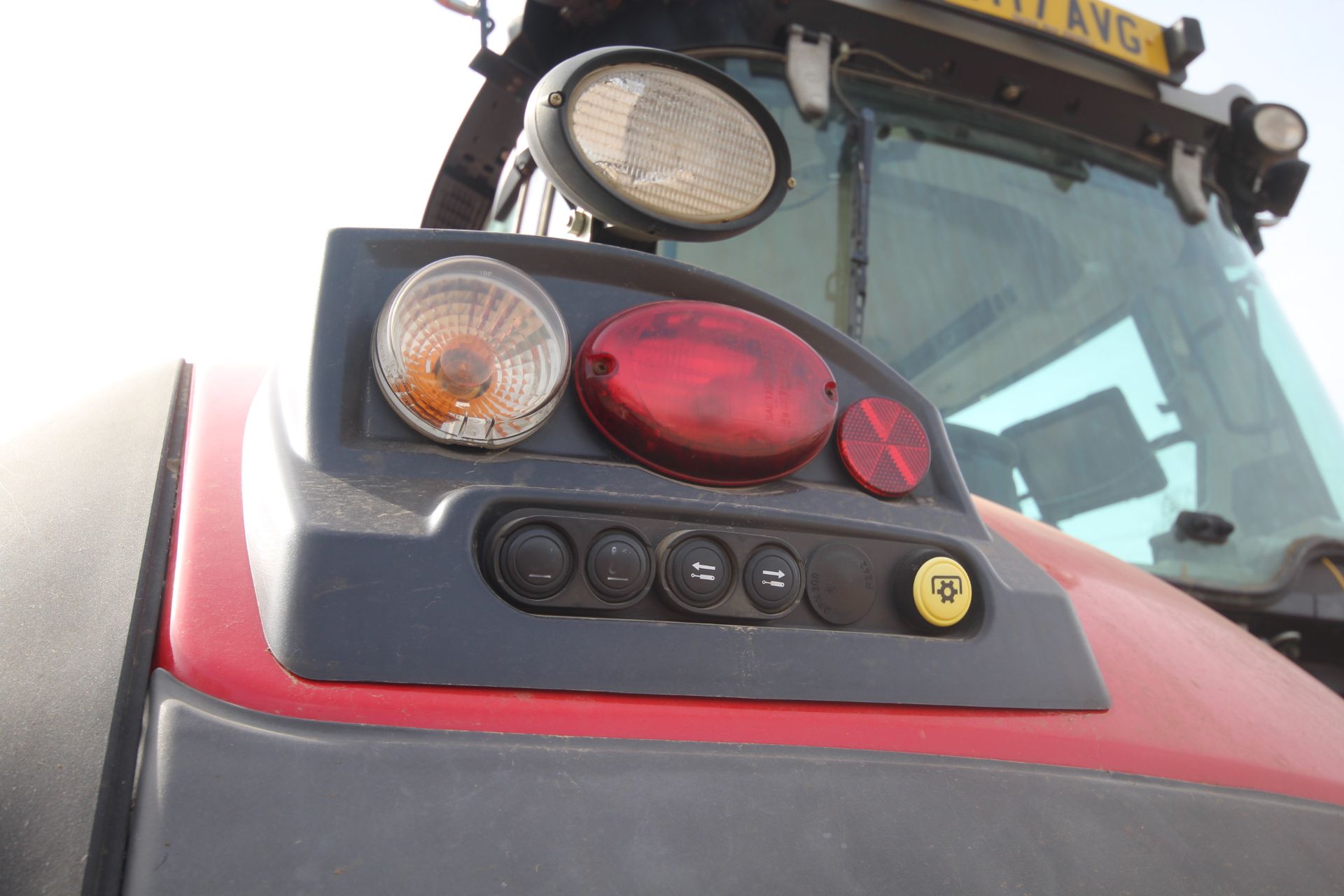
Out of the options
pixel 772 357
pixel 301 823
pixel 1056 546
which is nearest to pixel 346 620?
pixel 301 823

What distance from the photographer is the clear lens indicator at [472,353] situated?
2.59 feet

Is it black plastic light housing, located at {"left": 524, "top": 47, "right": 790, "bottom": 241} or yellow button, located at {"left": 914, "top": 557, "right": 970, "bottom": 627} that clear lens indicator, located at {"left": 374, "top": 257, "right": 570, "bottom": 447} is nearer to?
black plastic light housing, located at {"left": 524, "top": 47, "right": 790, "bottom": 241}

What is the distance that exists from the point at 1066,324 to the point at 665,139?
1.53m

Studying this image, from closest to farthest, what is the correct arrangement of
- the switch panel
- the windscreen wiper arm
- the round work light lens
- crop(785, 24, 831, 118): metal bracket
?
the switch panel → the windscreen wiper arm → crop(785, 24, 831, 118): metal bracket → the round work light lens

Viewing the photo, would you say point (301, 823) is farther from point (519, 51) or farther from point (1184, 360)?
point (1184, 360)

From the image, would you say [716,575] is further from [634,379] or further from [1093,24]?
[1093,24]

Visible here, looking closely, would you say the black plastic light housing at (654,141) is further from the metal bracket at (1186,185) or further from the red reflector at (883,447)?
the metal bracket at (1186,185)

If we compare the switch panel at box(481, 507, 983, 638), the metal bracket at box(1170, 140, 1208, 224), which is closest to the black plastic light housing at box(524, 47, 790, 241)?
the switch panel at box(481, 507, 983, 638)

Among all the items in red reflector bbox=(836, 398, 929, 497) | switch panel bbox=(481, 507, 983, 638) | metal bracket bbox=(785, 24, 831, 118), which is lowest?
switch panel bbox=(481, 507, 983, 638)

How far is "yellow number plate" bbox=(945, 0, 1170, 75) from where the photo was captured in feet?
6.71

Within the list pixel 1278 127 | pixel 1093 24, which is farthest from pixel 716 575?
pixel 1278 127

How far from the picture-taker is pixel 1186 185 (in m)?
2.43

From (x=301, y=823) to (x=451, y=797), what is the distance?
0.31ft

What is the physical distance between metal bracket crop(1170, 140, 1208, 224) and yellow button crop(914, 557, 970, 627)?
199 centimetres
